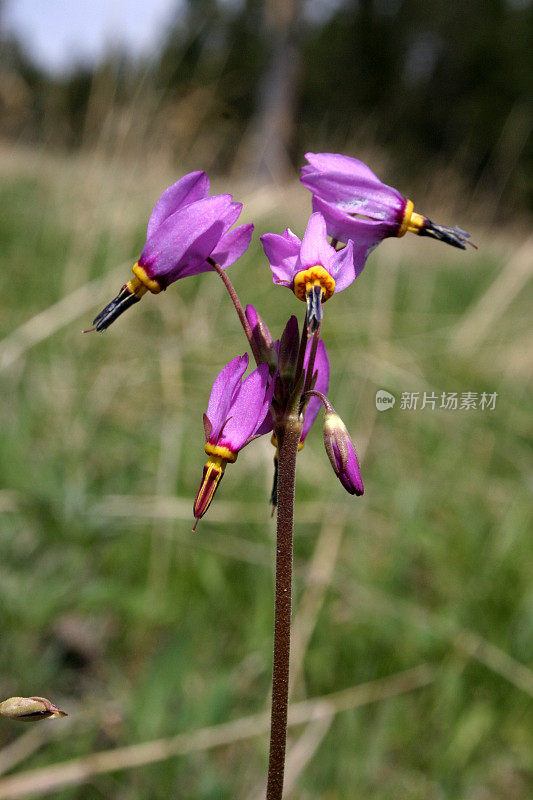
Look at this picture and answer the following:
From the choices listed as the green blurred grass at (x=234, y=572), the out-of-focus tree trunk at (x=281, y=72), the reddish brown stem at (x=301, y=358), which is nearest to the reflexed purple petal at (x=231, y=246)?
the reddish brown stem at (x=301, y=358)

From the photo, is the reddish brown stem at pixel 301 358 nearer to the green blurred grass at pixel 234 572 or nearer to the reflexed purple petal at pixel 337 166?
the reflexed purple petal at pixel 337 166

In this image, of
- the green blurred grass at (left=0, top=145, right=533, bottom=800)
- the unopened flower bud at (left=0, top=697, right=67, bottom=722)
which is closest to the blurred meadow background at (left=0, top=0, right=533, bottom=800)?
the green blurred grass at (left=0, top=145, right=533, bottom=800)

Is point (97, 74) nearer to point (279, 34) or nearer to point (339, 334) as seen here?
point (339, 334)

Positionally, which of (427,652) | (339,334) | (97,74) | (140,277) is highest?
(97,74)

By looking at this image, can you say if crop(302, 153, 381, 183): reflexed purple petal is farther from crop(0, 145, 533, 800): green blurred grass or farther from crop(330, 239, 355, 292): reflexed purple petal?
crop(0, 145, 533, 800): green blurred grass

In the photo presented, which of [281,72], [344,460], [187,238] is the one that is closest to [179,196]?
[187,238]

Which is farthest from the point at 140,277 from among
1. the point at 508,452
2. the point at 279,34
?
the point at 279,34

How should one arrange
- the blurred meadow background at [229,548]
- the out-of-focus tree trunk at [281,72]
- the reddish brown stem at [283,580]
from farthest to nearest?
the out-of-focus tree trunk at [281,72], the blurred meadow background at [229,548], the reddish brown stem at [283,580]
